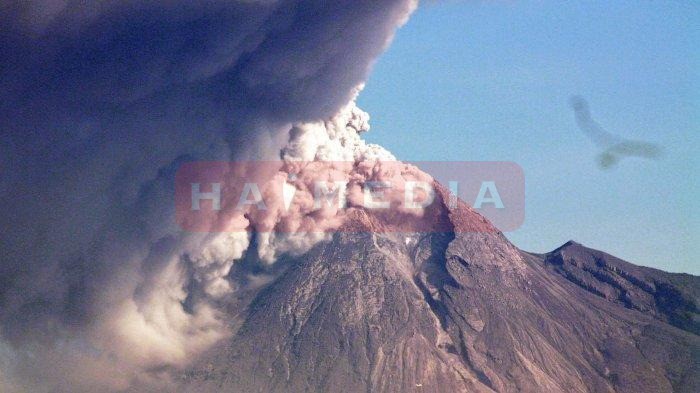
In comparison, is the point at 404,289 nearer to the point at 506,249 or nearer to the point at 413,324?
the point at 413,324

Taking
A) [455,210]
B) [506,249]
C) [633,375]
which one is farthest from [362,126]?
[633,375]

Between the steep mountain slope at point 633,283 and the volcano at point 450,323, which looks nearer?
the volcano at point 450,323

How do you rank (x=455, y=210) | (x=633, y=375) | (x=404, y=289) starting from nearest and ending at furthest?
(x=633, y=375)
(x=404, y=289)
(x=455, y=210)

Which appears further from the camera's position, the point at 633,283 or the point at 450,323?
the point at 633,283

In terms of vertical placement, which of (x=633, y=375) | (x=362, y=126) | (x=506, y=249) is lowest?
(x=633, y=375)

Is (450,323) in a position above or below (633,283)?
below

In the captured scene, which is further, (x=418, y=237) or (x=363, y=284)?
(x=418, y=237)

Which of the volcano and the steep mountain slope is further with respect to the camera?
the steep mountain slope

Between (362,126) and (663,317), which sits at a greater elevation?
A: (362,126)
